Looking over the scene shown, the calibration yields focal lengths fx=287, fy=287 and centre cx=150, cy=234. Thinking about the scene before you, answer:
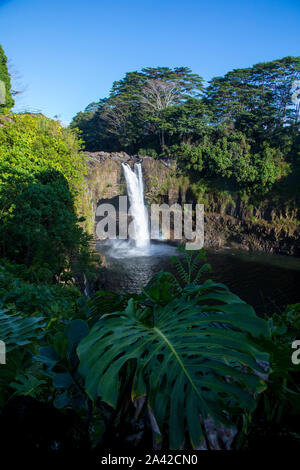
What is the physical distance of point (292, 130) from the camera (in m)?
20.4

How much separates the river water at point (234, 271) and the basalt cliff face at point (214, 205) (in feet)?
4.03

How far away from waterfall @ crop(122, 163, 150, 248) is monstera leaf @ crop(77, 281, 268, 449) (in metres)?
17.9

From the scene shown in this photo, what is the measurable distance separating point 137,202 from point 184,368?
19092mm

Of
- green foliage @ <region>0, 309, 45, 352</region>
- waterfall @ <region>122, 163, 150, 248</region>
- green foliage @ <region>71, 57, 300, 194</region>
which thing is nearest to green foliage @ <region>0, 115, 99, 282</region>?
green foliage @ <region>0, 309, 45, 352</region>

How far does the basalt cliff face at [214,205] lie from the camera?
17.6 m

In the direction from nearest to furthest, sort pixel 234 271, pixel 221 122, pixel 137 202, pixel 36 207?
pixel 36 207
pixel 234 271
pixel 137 202
pixel 221 122

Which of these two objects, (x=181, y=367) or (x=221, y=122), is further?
(x=221, y=122)

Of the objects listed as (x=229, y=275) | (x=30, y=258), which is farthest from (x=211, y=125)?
(x=30, y=258)

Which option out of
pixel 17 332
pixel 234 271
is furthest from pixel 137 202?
pixel 17 332

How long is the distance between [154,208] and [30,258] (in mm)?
14231

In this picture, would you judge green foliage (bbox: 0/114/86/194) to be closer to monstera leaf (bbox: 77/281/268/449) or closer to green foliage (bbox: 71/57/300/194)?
monstera leaf (bbox: 77/281/268/449)

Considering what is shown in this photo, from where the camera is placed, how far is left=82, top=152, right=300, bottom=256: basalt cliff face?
17.6m

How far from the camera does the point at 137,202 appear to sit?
1961cm

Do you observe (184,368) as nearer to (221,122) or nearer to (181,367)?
(181,367)
